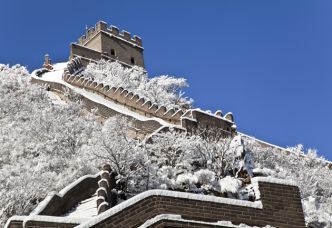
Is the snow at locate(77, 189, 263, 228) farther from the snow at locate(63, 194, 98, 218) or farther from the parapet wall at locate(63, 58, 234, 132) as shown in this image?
the parapet wall at locate(63, 58, 234, 132)

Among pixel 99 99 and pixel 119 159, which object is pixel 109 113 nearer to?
pixel 99 99

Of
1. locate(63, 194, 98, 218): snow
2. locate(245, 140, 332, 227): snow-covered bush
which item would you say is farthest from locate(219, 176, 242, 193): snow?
locate(63, 194, 98, 218): snow

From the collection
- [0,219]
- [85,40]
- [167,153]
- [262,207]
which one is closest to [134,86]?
[85,40]

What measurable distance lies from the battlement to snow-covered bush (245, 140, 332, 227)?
31583 millimetres

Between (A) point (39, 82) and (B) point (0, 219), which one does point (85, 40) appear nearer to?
(A) point (39, 82)

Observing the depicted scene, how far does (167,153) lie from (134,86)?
29982 mm

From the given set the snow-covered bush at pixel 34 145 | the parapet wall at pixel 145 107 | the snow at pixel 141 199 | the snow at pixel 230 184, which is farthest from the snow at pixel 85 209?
the parapet wall at pixel 145 107

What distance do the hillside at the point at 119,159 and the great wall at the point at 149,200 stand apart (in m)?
1.19

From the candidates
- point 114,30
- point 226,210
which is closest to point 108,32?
point 114,30

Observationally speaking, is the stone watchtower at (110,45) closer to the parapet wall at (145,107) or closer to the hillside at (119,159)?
the parapet wall at (145,107)

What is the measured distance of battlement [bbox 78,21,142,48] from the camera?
71.2m

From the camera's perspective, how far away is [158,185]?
25.4m

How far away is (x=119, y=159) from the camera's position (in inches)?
1033

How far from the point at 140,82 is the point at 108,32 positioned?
41.4 ft
